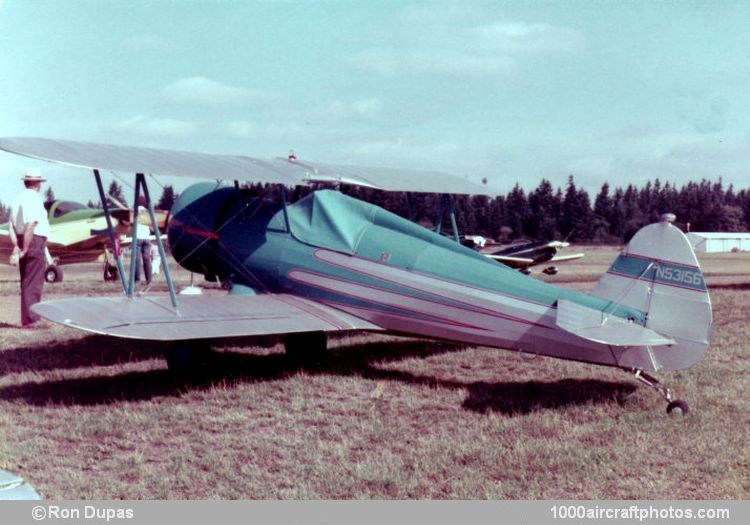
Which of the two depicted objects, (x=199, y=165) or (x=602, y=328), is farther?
(x=199, y=165)

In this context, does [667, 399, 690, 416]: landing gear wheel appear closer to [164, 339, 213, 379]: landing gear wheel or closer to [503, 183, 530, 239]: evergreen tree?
[164, 339, 213, 379]: landing gear wheel

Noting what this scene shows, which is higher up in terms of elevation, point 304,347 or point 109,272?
point 304,347

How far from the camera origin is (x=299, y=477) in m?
4.31

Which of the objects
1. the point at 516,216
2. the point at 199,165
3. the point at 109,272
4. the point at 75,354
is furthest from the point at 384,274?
the point at 516,216

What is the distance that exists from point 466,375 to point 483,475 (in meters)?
3.12

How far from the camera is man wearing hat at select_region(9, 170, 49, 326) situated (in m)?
8.90

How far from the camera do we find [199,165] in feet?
24.1

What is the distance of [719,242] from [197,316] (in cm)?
7173

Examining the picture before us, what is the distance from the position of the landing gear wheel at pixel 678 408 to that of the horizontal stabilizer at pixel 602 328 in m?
0.48

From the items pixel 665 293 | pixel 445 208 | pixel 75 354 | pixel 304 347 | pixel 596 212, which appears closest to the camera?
pixel 665 293

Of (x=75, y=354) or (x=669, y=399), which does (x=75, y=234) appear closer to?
(x=75, y=354)

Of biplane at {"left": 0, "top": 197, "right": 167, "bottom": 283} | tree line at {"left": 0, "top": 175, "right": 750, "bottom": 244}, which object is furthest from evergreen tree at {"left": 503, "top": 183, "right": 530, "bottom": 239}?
biplane at {"left": 0, "top": 197, "right": 167, "bottom": 283}

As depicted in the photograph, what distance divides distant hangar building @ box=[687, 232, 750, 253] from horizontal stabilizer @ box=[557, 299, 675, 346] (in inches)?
2511

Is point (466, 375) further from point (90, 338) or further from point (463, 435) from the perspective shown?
point (90, 338)
